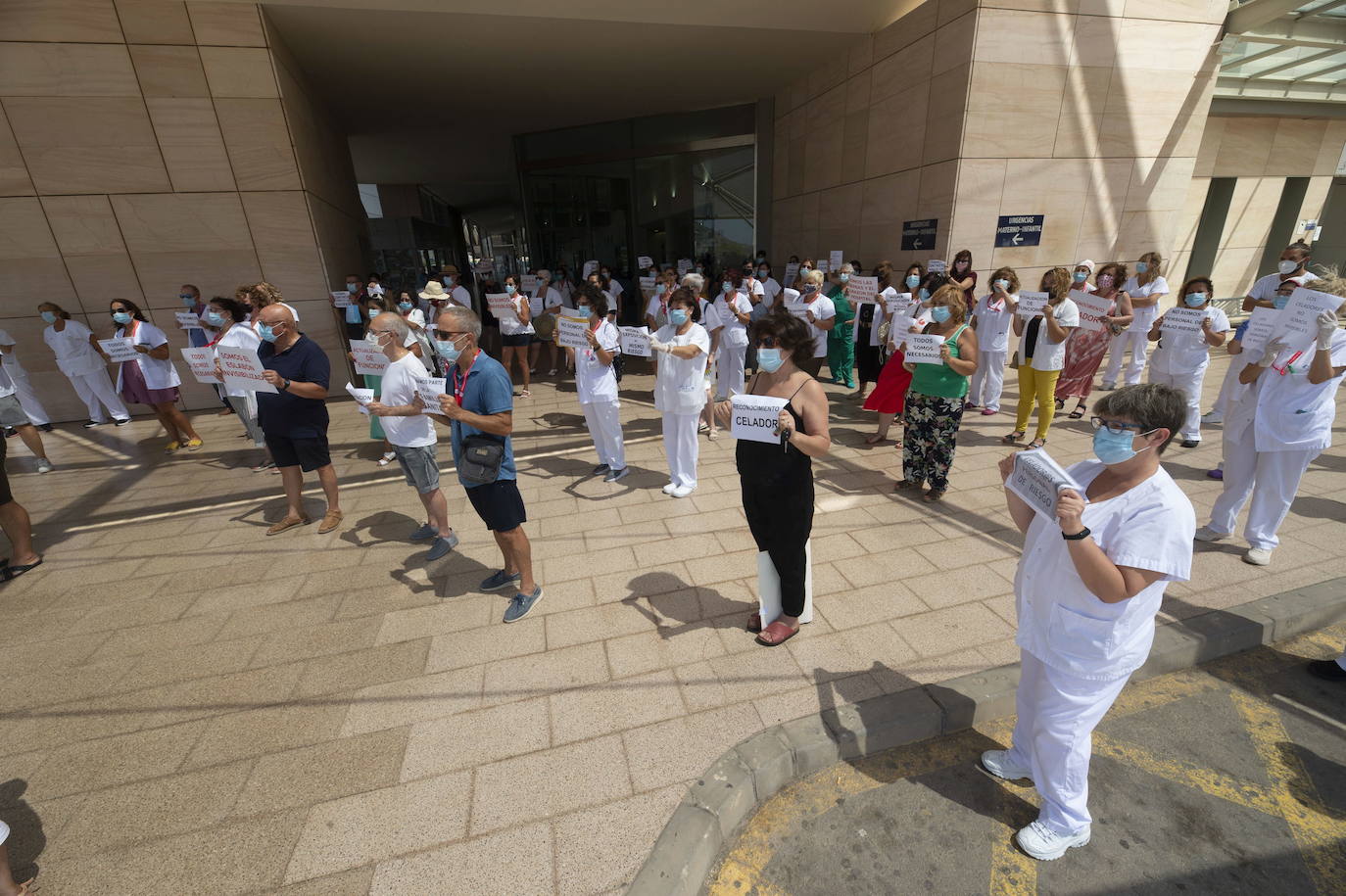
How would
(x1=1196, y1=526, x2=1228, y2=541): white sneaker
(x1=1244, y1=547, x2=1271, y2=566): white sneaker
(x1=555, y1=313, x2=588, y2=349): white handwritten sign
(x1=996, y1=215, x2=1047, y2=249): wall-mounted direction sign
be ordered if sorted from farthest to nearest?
(x1=996, y1=215, x2=1047, y2=249): wall-mounted direction sign
(x1=555, y1=313, x2=588, y2=349): white handwritten sign
(x1=1196, y1=526, x2=1228, y2=541): white sneaker
(x1=1244, y1=547, x2=1271, y2=566): white sneaker

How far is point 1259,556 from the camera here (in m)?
3.99

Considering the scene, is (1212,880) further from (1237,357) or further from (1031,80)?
(1031,80)

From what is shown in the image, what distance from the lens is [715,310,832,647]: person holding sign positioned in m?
2.85

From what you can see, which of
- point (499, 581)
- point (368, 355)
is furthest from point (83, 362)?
point (499, 581)

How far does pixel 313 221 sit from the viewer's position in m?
9.26

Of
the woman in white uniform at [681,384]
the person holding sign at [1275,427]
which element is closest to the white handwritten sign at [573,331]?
the woman in white uniform at [681,384]

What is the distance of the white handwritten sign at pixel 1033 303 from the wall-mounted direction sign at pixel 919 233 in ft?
12.3

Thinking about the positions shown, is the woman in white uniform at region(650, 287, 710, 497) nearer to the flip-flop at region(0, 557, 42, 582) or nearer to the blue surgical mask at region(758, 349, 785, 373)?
the blue surgical mask at region(758, 349, 785, 373)

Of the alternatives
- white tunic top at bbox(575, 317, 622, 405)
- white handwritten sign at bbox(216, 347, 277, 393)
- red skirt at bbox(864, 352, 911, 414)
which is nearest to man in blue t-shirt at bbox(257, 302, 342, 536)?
white handwritten sign at bbox(216, 347, 277, 393)

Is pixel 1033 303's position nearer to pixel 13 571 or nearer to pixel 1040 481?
pixel 1040 481

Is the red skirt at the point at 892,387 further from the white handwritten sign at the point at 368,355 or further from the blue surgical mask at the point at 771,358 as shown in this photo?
the white handwritten sign at the point at 368,355

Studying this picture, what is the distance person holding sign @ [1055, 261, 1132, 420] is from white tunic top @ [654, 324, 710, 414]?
465cm

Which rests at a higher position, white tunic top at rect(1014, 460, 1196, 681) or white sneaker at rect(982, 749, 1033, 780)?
white tunic top at rect(1014, 460, 1196, 681)

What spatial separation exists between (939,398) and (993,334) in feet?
9.56
